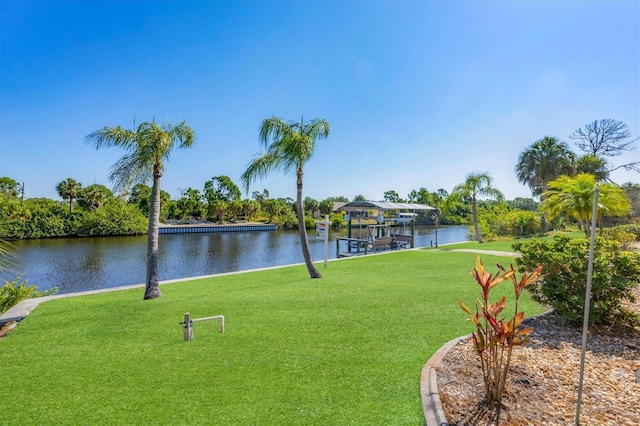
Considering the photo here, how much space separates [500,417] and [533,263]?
3.28 m

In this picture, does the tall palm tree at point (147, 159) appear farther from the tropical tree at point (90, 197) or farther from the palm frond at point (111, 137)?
the tropical tree at point (90, 197)

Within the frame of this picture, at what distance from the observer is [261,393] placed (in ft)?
9.27

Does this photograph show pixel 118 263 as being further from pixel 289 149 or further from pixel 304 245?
pixel 289 149

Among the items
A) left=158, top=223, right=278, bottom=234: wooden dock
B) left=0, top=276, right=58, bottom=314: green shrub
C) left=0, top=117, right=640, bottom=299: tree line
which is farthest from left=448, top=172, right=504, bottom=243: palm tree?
left=158, top=223, right=278, bottom=234: wooden dock

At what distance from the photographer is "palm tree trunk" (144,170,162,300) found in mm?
6594

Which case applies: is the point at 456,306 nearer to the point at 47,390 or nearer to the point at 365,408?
the point at 365,408

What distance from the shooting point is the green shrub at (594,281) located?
428cm

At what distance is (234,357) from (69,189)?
49554 mm

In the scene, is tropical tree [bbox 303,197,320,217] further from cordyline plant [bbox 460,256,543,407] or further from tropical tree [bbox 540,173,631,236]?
cordyline plant [bbox 460,256,543,407]

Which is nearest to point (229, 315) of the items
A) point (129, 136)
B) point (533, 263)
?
point (129, 136)

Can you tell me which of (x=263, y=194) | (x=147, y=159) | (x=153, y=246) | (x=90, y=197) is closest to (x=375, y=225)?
(x=153, y=246)

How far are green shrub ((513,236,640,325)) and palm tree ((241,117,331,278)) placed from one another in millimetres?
5483

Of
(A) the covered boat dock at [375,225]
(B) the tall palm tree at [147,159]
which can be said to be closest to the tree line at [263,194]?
(B) the tall palm tree at [147,159]

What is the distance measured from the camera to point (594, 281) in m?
4.19
